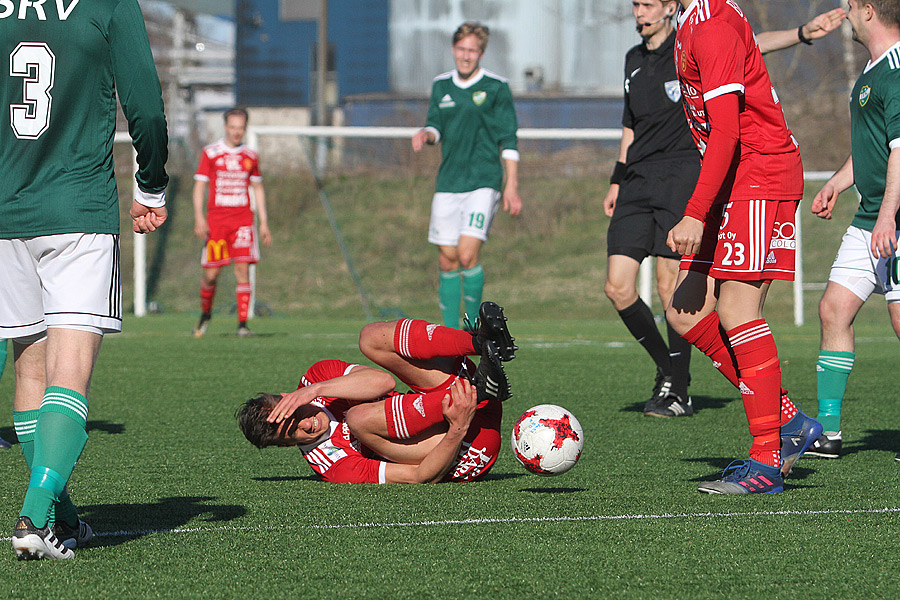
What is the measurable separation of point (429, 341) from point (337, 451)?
0.57m

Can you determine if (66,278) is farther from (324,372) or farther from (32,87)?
(324,372)

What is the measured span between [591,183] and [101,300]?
14.2 metres

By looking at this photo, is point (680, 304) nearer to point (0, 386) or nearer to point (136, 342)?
point (0, 386)

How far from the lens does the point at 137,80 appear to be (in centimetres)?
299

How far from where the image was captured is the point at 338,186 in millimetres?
16438

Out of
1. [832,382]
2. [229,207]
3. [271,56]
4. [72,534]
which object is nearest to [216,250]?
[229,207]

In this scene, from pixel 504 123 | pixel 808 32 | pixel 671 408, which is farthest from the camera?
pixel 504 123

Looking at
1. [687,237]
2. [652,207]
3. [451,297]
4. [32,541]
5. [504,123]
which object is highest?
[504,123]

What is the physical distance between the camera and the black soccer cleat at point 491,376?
3879 mm

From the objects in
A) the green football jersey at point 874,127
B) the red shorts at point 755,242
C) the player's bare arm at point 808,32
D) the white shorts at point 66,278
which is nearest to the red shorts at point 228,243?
the player's bare arm at point 808,32

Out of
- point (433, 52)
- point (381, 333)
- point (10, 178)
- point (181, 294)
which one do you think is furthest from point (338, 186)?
point (433, 52)

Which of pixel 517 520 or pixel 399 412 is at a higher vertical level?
pixel 399 412

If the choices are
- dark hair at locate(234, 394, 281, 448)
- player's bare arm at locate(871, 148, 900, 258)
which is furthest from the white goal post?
dark hair at locate(234, 394, 281, 448)

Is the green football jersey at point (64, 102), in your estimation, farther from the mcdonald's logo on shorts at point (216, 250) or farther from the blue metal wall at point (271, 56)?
the blue metal wall at point (271, 56)
